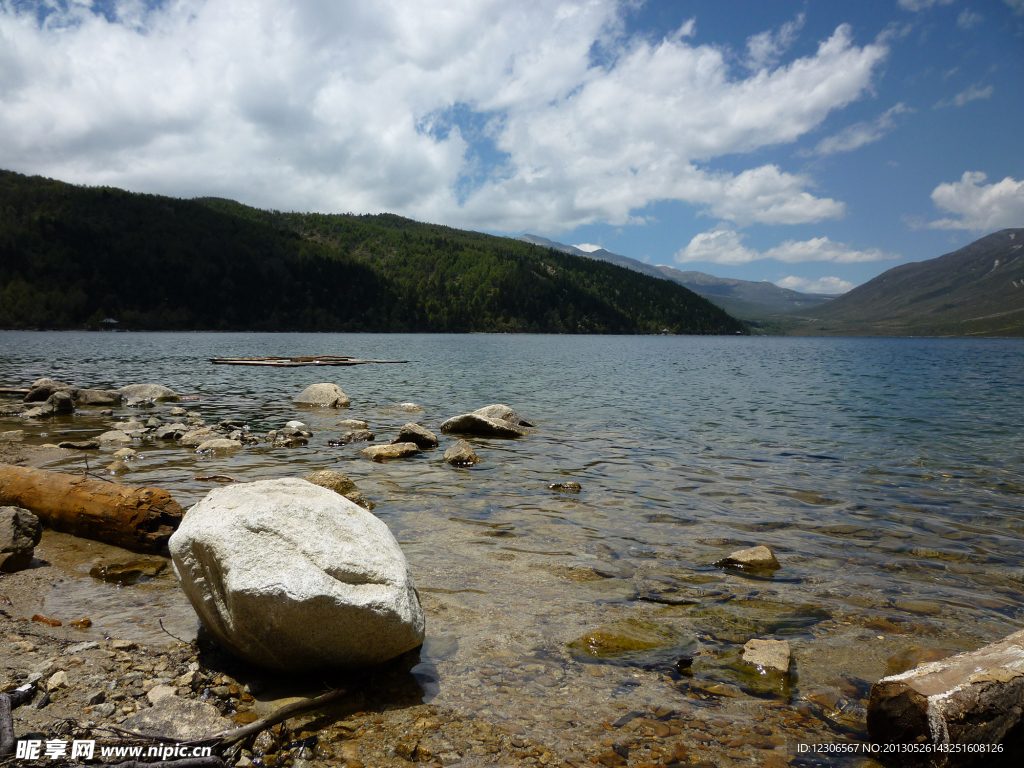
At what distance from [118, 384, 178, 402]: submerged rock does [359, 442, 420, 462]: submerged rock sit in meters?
15.3

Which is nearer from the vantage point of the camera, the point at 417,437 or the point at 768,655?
the point at 768,655

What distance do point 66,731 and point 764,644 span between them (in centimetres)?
531

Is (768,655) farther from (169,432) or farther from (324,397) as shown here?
(324,397)

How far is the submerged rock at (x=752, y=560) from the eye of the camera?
713cm

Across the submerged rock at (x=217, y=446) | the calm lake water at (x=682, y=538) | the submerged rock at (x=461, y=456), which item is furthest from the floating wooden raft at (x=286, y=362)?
the submerged rock at (x=461, y=456)

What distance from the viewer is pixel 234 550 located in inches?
170

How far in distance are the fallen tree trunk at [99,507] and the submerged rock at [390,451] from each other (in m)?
5.96

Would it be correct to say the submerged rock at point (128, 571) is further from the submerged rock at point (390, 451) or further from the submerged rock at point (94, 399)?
the submerged rock at point (94, 399)

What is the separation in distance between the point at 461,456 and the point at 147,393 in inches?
724

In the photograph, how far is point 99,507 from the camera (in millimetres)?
7328

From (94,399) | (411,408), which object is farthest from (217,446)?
(94,399)

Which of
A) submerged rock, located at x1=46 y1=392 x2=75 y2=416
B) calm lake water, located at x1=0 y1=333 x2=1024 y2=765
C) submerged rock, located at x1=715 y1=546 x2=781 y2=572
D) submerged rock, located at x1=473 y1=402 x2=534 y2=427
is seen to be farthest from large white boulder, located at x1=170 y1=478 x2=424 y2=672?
submerged rock, located at x1=46 y1=392 x2=75 y2=416

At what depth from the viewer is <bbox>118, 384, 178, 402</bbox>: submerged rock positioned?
24.0 meters

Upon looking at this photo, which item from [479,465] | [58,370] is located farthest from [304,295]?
[479,465]
